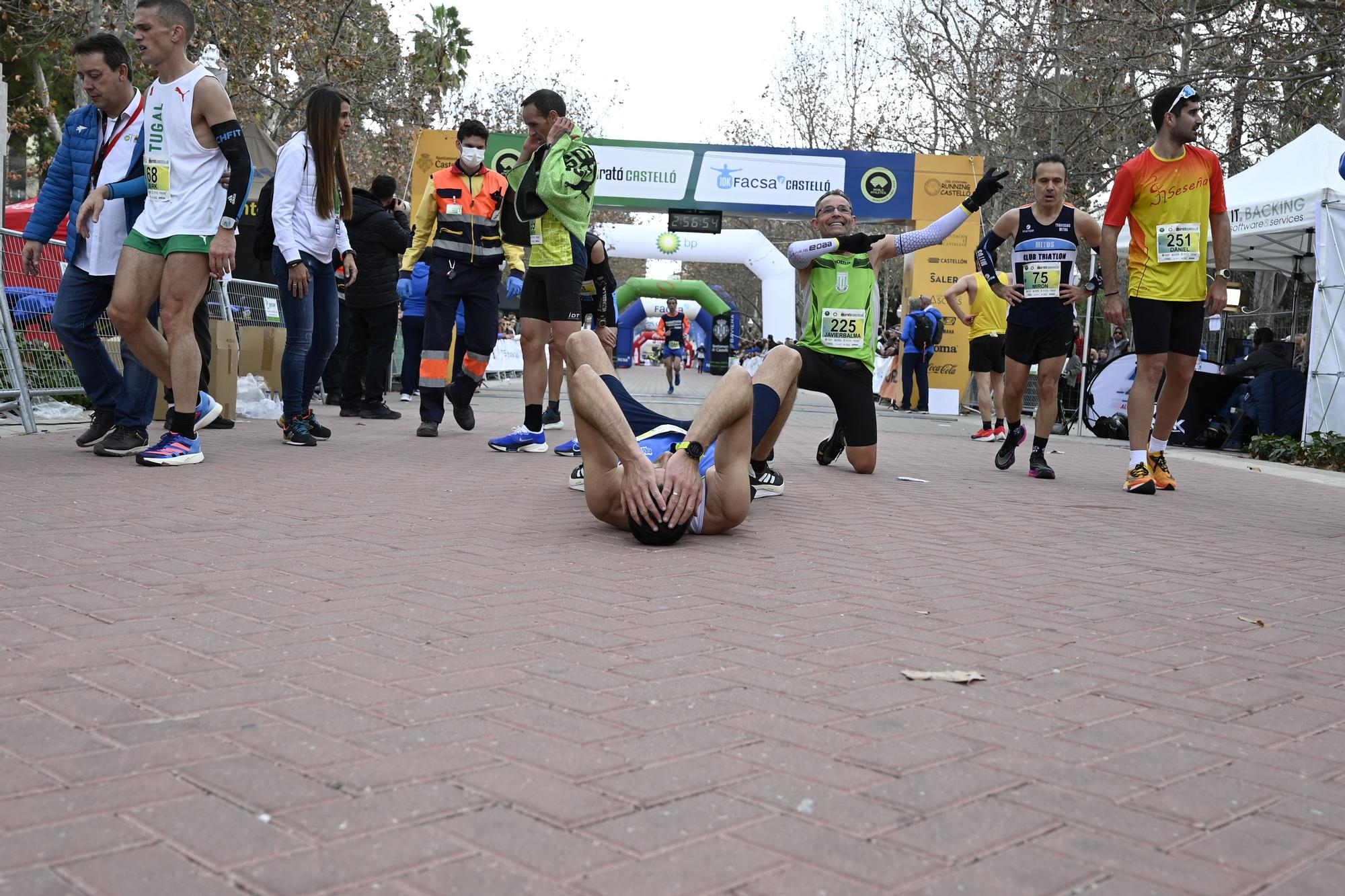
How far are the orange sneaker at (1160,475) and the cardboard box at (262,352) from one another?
25.8 feet

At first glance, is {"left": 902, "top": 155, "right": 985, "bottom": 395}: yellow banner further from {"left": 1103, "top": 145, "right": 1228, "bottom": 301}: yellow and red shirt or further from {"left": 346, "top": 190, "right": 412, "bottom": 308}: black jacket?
{"left": 1103, "top": 145, "right": 1228, "bottom": 301}: yellow and red shirt

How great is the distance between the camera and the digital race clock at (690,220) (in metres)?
22.4

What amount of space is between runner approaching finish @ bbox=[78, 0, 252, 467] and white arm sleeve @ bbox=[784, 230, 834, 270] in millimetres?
3394

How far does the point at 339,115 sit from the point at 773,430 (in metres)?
4.12

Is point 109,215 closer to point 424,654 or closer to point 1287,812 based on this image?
point 424,654

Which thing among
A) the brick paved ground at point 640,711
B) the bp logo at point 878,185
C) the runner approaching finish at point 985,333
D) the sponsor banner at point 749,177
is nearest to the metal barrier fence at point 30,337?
the brick paved ground at point 640,711

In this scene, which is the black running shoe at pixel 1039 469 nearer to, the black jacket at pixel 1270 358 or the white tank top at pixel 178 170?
the white tank top at pixel 178 170

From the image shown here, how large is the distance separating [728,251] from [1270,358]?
1743 centimetres

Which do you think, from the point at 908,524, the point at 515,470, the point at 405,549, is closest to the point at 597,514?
the point at 405,549

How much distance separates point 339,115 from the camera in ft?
28.7

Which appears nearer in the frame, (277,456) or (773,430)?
(773,430)

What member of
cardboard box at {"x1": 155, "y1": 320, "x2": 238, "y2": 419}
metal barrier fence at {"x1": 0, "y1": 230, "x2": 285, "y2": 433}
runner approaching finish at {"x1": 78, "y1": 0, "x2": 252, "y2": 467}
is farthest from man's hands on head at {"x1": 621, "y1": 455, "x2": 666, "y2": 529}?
cardboard box at {"x1": 155, "y1": 320, "x2": 238, "y2": 419}

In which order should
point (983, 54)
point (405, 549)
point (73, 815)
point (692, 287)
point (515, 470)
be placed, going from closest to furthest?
point (73, 815), point (405, 549), point (515, 470), point (983, 54), point (692, 287)

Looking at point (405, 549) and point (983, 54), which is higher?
point (983, 54)
